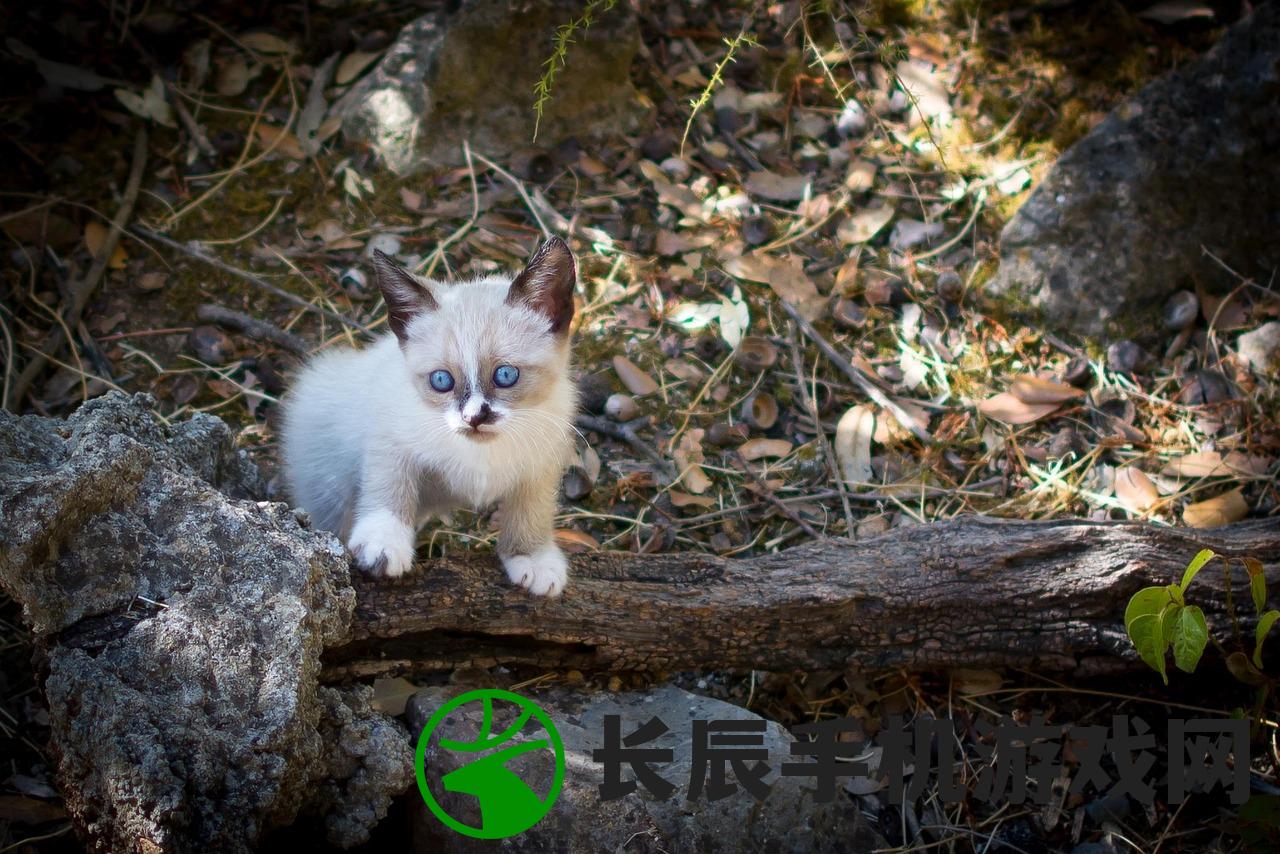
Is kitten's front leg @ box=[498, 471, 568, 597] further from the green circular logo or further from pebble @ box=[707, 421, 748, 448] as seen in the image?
pebble @ box=[707, 421, 748, 448]

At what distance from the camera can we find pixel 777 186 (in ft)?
14.7

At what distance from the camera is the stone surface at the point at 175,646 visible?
2090 millimetres

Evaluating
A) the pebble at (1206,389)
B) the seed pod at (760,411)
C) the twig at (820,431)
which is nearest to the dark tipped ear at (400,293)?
the seed pod at (760,411)

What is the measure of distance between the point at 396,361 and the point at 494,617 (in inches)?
29.9

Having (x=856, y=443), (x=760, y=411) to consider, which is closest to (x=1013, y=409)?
(x=856, y=443)

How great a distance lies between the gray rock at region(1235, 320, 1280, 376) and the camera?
12.8ft

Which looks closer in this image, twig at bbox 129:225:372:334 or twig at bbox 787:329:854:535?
twig at bbox 787:329:854:535

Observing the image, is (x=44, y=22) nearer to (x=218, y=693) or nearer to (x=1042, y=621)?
(x=218, y=693)

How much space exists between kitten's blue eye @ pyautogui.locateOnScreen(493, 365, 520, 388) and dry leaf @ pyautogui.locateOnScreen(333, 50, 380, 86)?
2.37 meters

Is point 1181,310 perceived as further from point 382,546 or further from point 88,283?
point 88,283

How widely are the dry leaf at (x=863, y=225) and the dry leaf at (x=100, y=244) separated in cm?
274

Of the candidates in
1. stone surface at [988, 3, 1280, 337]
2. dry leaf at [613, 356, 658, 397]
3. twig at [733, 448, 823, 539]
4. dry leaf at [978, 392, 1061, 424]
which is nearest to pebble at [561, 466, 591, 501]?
dry leaf at [613, 356, 658, 397]

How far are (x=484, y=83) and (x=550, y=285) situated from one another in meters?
1.91

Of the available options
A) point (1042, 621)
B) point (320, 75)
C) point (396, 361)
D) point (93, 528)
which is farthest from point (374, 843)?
point (320, 75)
